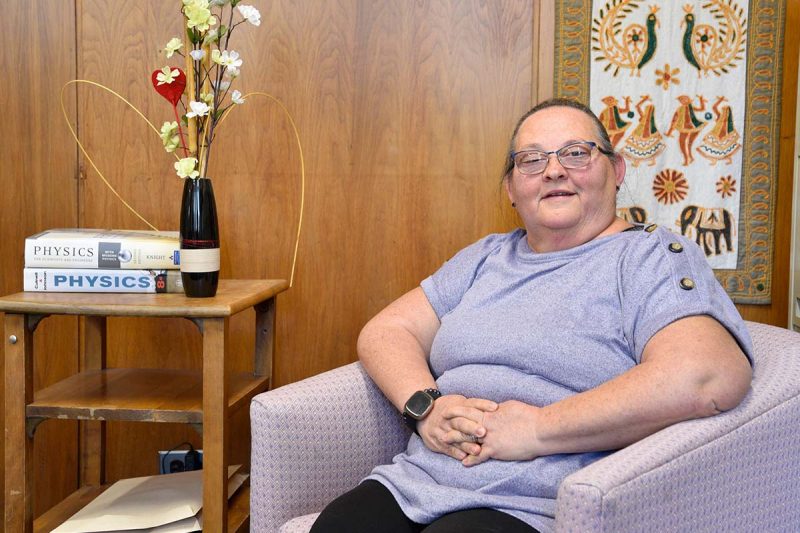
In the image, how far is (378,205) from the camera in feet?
7.06

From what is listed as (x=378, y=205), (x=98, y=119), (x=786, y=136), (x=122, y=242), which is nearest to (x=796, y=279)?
(x=786, y=136)

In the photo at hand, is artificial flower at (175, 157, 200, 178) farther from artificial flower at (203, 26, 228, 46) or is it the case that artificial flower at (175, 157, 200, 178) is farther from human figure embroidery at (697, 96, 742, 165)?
human figure embroidery at (697, 96, 742, 165)

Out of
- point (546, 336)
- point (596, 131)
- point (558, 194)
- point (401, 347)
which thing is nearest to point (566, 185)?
point (558, 194)

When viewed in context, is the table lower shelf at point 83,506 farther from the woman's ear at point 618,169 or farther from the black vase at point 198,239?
the woman's ear at point 618,169

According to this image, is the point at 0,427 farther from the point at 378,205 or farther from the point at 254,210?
the point at 378,205

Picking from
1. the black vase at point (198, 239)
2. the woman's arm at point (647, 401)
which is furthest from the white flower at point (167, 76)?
the woman's arm at point (647, 401)

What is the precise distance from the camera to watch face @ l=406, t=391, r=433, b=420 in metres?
1.40

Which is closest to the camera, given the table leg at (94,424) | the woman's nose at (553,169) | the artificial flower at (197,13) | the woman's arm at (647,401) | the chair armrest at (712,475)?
the chair armrest at (712,475)

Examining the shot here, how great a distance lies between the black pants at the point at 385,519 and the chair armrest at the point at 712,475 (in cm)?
21

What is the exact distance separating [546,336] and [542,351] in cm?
3

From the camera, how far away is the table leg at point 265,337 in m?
1.93

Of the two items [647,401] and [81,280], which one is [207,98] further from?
[647,401]

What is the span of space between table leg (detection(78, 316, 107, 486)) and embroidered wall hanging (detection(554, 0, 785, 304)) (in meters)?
1.44

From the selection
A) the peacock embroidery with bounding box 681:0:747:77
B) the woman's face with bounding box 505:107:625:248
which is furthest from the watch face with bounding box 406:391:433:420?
the peacock embroidery with bounding box 681:0:747:77
